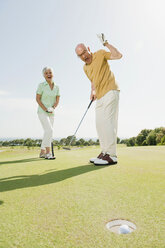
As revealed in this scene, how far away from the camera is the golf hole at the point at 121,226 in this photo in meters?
1.20

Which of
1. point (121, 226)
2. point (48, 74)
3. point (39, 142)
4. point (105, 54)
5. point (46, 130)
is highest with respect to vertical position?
point (48, 74)

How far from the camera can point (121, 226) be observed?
1231mm

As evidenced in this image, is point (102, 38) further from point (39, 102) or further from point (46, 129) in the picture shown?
point (46, 129)

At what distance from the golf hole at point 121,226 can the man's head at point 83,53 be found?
125 inches

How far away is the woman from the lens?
503 centimetres

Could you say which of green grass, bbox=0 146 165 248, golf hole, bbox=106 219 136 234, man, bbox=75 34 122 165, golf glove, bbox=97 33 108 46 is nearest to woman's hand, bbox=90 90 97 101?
man, bbox=75 34 122 165

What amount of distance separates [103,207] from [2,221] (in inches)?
Result: 28.3

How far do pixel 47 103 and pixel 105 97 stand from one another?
1.97 metres

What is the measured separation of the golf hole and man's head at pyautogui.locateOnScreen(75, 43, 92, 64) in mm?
3183

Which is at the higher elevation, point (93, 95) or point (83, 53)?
point (83, 53)

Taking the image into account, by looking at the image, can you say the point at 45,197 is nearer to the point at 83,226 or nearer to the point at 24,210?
the point at 24,210

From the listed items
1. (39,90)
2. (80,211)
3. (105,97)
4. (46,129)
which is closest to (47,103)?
(39,90)

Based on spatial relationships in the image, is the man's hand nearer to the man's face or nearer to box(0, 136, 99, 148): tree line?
the man's face

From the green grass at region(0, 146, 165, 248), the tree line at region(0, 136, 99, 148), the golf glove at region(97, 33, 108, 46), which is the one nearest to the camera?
the green grass at region(0, 146, 165, 248)
